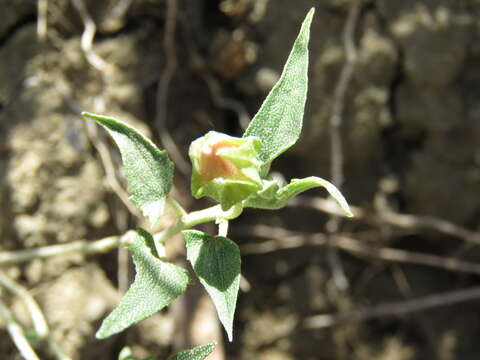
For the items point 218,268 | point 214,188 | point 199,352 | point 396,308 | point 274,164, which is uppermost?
point 214,188

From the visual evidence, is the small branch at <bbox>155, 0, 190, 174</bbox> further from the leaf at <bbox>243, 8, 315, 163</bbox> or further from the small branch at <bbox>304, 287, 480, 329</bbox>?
the leaf at <bbox>243, 8, 315, 163</bbox>

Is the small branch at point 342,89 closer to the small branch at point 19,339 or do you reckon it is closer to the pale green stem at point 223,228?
the pale green stem at point 223,228

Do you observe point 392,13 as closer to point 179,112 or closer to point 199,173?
point 179,112

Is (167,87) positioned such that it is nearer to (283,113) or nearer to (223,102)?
(223,102)

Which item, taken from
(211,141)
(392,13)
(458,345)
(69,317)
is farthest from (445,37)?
(69,317)

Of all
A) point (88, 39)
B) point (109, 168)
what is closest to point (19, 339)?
point (109, 168)

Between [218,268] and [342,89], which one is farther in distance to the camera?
[342,89]

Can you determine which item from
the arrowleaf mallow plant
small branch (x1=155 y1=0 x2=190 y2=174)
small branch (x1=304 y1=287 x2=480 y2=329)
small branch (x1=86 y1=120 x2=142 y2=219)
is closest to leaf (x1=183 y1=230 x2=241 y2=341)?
the arrowleaf mallow plant

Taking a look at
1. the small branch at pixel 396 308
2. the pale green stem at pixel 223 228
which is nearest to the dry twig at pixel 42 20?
the pale green stem at pixel 223 228
